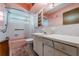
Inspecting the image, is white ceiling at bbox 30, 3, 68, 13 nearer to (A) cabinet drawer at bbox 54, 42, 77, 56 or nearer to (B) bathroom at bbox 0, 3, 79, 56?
(B) bathroom at bbox 0, 3, 79, 56

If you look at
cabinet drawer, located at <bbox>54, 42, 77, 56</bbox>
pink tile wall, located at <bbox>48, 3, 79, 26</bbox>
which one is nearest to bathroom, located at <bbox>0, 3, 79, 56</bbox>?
pink tile wall, located at <bbox>48, 3, 79, 26</bbox>

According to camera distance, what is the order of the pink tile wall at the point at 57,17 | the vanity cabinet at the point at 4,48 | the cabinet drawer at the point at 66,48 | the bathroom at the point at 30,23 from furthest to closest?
the pink tile wall at the point at 57,17, the bathroom at the point at 30,23, the vanity cabinet at the point at 4,48, the cabinet drawer at the point at 66,48

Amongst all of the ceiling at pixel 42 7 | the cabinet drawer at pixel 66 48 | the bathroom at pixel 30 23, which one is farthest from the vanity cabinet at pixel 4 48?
the cabinet drawer at pixel 66 48

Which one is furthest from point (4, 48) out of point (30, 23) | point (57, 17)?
point (57, 17)

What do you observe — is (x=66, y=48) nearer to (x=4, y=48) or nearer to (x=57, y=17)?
(x=57, y=17)

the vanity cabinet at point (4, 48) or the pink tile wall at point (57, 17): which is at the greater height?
the pink tile wall at point (57, 17)

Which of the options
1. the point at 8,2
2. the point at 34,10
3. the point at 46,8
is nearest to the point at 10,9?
the point at 8,2

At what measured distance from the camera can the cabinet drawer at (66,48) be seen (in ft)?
3.57

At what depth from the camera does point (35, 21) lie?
1816 millimetres

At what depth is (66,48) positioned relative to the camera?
120 cm

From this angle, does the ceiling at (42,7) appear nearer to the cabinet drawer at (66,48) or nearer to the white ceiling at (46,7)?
the white ceiling at (46,7)

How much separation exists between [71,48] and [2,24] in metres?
1.27

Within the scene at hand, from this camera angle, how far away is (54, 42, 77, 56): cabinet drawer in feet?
3.57

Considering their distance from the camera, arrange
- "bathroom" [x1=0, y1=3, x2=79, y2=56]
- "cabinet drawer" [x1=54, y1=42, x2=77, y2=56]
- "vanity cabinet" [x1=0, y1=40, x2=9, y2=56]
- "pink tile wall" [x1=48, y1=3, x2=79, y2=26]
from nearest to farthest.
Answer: "cabinet drawer" [x1=54, y1=42, x2=77, y2=56] < "vanity cabinet" [x1=0, y1=40, x2=9, y2=56] < "bathroom" [x1=0, y1=3, x2=79, y2=56] < "pink tile wall" [x1=48, y1=3, x2=79, y2=26]
